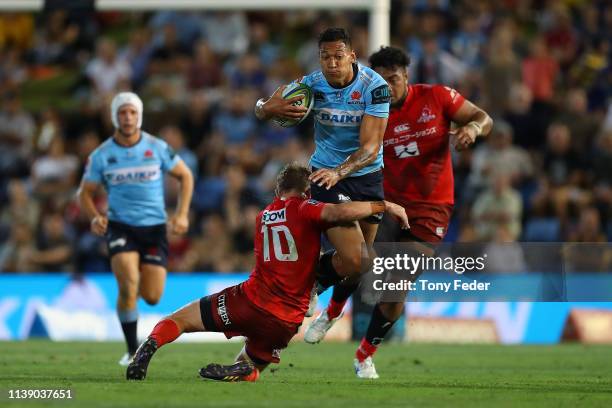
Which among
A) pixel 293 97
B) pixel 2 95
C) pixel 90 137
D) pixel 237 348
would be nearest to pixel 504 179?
pixel 237 348

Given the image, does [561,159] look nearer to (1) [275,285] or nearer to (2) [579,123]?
(2) [579,123]

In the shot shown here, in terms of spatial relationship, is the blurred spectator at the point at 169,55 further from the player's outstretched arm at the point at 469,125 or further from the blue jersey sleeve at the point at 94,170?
the player's outstretched arm at the point at 469,125

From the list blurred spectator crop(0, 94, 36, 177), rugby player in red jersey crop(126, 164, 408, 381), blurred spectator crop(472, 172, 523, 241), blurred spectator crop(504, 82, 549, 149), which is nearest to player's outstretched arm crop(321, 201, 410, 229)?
rugby player in red jersey crop(126, 164, 408, 381)

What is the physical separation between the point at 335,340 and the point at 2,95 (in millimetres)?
9308

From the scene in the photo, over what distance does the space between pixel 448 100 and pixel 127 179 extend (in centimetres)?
349

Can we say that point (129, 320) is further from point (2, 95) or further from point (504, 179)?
point (2, 95)

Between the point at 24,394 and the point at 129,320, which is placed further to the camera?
the point at 129,320

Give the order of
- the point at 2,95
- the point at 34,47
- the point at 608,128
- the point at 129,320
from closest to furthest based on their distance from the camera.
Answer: the point at 129,320 < the point at 608,128 < the point at 2,95 < the point at 34,47

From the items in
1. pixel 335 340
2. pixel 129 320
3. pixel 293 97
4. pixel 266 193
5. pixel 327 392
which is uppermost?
pixel 293 97

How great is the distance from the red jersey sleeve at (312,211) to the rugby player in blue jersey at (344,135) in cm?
30

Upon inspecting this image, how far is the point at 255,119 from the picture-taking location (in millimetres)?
20406

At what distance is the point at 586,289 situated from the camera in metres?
9.60

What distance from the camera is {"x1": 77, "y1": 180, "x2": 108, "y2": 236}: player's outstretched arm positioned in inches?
484

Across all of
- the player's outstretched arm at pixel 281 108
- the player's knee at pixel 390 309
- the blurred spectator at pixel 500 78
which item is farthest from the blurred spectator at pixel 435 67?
the player's outstretched arm at pixel 281 108
